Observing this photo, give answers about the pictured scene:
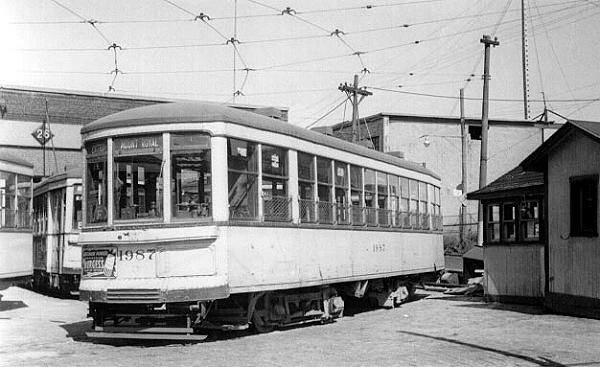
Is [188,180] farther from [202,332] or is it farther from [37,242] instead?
[37,242]

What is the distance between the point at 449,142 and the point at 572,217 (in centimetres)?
2742

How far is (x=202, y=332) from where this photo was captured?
11.3m

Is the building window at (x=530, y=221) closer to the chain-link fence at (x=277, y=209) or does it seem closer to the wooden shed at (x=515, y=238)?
the wooden shed at (x=515, y=238)

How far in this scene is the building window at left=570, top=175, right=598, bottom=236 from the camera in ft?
44.8

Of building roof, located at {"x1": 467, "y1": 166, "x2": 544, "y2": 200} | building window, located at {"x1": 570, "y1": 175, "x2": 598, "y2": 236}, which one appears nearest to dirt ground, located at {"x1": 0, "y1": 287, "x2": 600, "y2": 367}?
building window, located at {"x1": 570, "y1": 175, "x2": 598, "y2": 236}

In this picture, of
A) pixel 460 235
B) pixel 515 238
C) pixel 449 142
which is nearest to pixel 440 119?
pixel 449 142

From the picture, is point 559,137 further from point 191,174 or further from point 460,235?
point 460,235

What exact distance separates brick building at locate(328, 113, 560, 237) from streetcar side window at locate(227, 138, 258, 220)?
29.4 metres

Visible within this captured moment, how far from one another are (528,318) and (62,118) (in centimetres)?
2272

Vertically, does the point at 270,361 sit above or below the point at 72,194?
below

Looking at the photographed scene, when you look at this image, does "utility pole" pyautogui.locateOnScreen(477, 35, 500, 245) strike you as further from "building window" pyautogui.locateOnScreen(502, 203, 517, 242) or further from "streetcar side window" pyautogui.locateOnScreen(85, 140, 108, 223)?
"streetcar side window" pyautogui.locateOnScreen(85, 140, 108, 223)

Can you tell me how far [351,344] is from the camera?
1003 cm

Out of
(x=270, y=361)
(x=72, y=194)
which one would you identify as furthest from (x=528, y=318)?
(x=72, y=194)

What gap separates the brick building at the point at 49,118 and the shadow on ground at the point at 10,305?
41.5 ft
